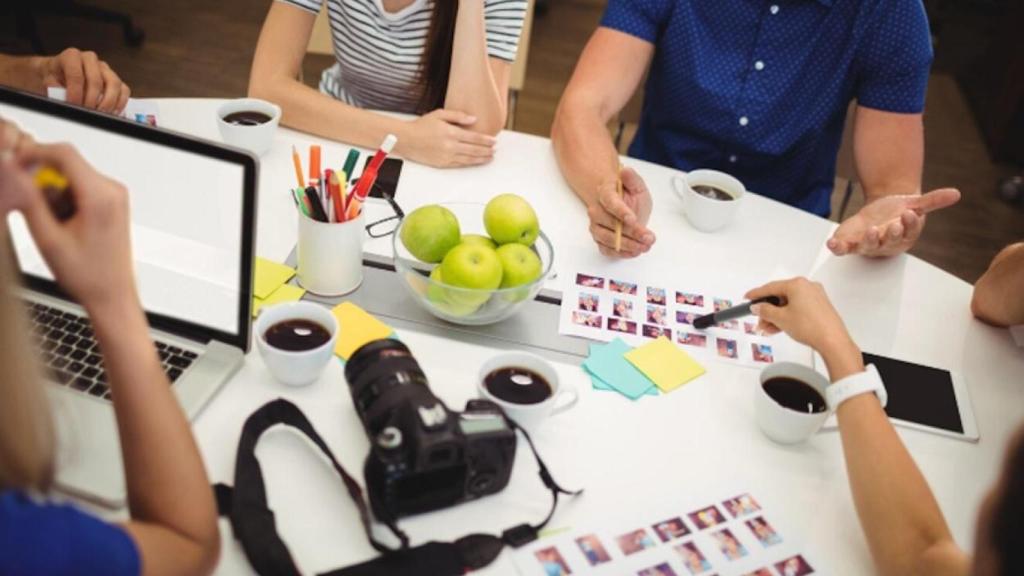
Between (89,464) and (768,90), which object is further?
(768,90)

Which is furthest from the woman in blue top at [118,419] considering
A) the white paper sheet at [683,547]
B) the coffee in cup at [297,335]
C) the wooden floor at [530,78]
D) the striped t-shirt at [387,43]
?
the wooden floor at [530,78]

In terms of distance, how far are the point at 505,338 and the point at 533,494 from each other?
0.89 feet

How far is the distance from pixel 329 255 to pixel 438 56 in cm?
74

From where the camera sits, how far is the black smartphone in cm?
138

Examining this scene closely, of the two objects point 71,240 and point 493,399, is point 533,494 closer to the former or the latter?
point 493,399

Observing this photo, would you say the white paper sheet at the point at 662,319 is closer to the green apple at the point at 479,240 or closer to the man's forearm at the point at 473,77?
the green apple at the point at 479,240

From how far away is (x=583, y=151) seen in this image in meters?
1.50

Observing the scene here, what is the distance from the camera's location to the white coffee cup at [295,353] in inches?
37.6

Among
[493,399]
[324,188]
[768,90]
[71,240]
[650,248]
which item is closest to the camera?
[71,240]

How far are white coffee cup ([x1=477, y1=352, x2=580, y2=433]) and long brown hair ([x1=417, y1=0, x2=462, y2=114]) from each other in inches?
33.4

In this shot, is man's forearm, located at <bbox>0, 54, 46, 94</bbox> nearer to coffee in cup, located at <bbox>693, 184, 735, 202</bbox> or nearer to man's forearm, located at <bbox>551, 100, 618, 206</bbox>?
man's forearm, located at <bbox>551, 100, 618, 206</bbox>

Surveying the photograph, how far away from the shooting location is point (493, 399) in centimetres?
95

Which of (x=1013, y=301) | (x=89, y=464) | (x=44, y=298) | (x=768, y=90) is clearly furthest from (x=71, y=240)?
(x=768, y=90)

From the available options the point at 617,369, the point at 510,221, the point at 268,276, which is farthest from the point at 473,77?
the point at 617,369
